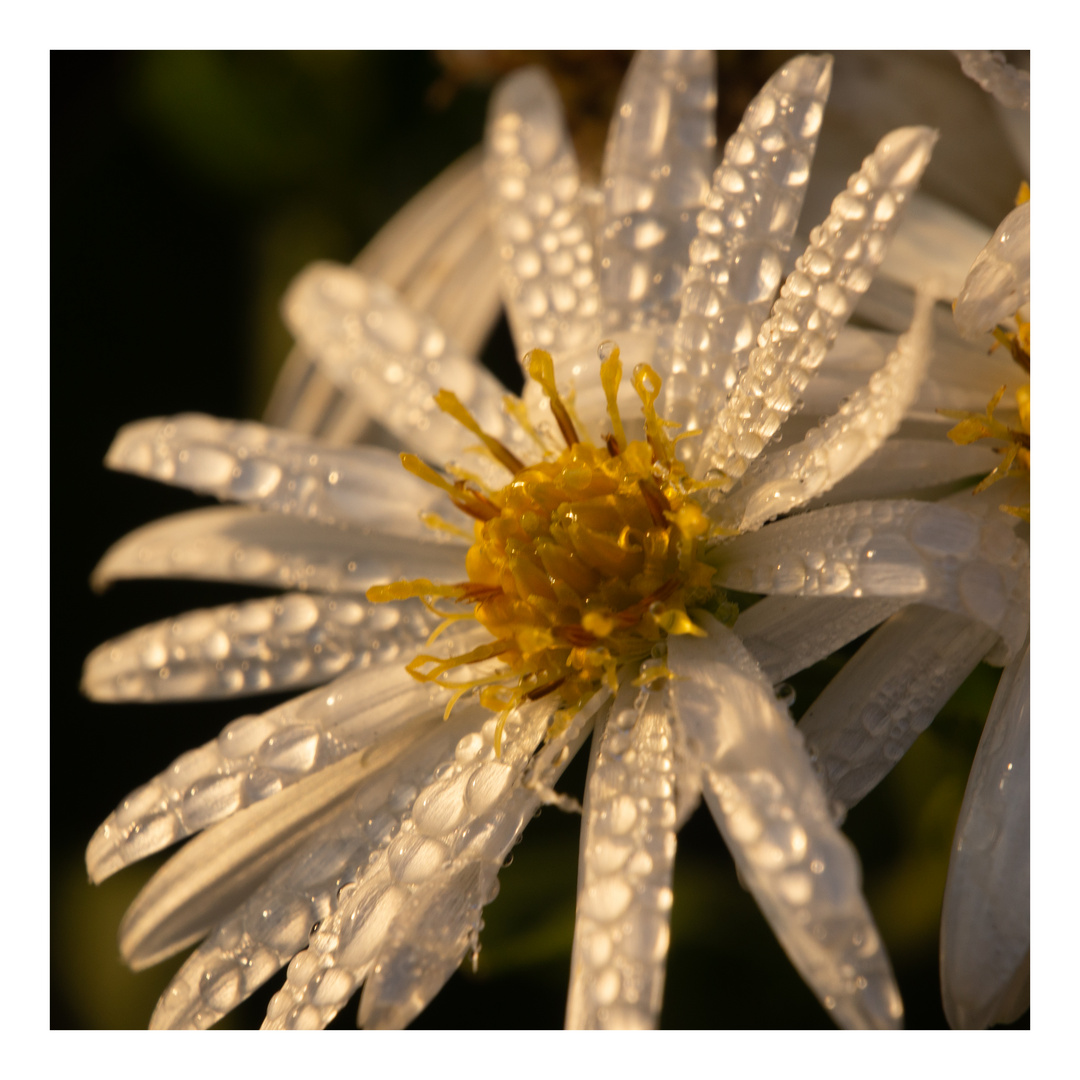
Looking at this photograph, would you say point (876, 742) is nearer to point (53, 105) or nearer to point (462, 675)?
point (462, 675)

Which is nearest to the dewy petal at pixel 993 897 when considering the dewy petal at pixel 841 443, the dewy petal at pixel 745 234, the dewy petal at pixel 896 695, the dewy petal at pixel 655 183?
the dewy petal at pixel 896 695

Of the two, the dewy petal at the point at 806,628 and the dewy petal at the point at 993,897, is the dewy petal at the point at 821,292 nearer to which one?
the dewy petal at the point at 806,628

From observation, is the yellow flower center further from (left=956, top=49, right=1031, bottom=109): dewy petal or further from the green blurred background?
(left=956, top=49, right=1031, bottom=109): dewy petal

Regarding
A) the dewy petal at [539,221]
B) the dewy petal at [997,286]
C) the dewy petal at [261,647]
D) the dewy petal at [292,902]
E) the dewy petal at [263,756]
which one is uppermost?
the dewy petal at [539,221]

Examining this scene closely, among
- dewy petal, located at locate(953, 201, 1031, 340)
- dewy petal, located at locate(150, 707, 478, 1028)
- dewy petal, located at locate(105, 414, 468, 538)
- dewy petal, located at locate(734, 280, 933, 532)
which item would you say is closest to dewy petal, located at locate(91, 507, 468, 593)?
dewy petal, located at locate(105, 414, 468, 538)

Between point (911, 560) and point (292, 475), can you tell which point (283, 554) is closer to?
point (292, 475)
